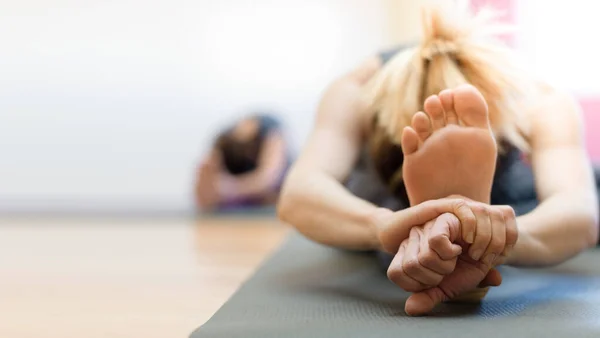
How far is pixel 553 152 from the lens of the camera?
3.67 feet

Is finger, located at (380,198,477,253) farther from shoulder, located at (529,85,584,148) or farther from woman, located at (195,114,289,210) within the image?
woman, located at (195,114,289,210)

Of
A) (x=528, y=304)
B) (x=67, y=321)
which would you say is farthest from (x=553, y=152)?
(x=67, y=321)

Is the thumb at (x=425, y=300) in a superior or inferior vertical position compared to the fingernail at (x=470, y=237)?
inferior

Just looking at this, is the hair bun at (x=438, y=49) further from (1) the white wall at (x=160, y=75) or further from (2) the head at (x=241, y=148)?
(1) the white wall at (x=160, y=75)

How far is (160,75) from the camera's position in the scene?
347cm

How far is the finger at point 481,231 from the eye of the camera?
78 cm

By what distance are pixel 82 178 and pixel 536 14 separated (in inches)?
89.6

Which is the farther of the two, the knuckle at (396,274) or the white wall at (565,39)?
the white wall at (565,39)

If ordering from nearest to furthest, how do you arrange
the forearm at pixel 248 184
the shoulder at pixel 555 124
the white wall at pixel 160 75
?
the shoulder at pixel 555 124 < the forearm at pixel 248 184 < the white wall at pixel 160 75

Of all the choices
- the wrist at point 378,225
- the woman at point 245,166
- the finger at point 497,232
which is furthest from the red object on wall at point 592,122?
the finger at point 497,232

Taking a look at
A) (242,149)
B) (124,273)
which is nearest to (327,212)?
(124,273)

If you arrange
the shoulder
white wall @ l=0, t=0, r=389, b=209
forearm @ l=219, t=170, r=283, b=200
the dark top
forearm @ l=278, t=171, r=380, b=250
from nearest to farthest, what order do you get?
1. forearm @ l=278, t=171, r=380, b=250
2. the shoulder
3. forearm @ l=219, t=170, r=283, b=200
4. the dark top
5. white wall @ l=0, t=0, r=389, b=209

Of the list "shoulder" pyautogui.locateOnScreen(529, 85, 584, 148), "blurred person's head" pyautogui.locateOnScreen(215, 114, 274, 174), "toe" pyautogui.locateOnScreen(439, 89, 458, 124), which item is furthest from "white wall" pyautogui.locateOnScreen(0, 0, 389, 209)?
"toe" pyautogui.locateOnScreen(439, 89, 458, 124)

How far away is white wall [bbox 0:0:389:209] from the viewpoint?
3.46 m
